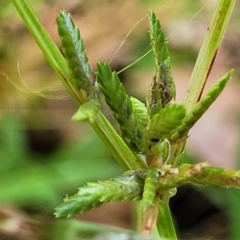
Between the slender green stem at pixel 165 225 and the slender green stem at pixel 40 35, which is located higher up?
the slender green stem at pixel 40 35

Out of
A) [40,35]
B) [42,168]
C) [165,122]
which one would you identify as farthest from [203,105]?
[42,168]

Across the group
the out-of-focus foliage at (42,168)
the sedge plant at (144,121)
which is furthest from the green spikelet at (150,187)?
the out-of-focus foliage at (42,168)

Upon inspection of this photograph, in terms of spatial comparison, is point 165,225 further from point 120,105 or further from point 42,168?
point 42,168

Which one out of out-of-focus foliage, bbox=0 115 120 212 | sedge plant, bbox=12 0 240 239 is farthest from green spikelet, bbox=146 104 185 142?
out-of-focus foliage, bbox=0 115 120 212

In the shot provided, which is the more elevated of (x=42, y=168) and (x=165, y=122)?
(x=42, y=168)

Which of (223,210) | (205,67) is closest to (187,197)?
(223,210)

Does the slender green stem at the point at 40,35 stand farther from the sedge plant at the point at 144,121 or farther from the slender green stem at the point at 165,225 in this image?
the slender green stem at the point at 165,225

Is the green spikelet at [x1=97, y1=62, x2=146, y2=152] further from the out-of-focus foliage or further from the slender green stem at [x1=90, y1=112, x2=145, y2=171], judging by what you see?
the out-of-focus foliage
